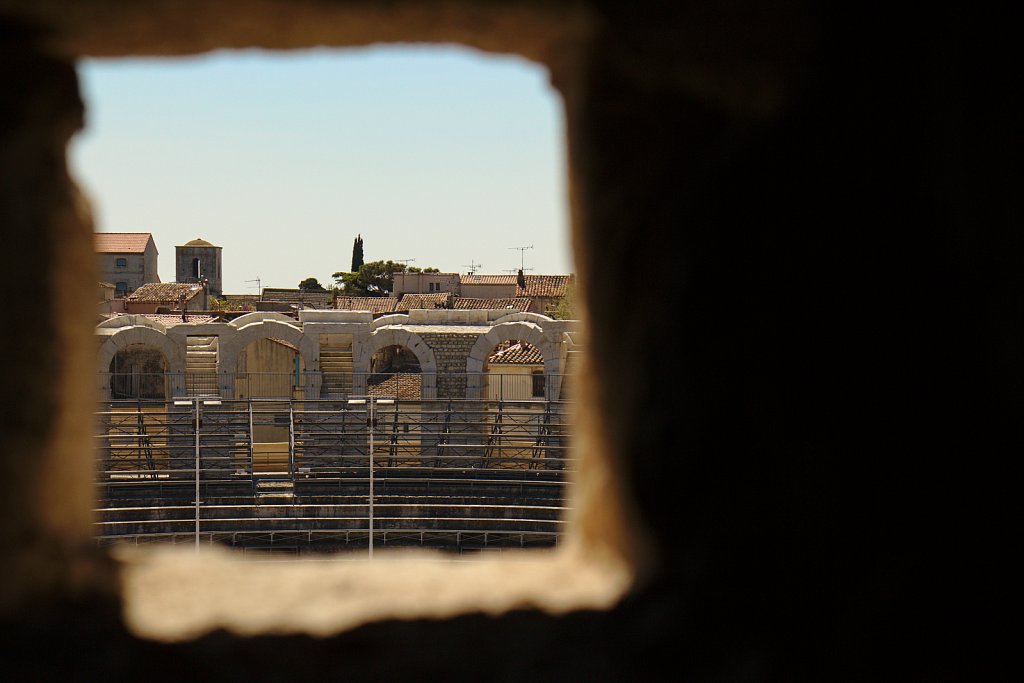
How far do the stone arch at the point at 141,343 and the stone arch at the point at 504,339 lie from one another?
4.78 m

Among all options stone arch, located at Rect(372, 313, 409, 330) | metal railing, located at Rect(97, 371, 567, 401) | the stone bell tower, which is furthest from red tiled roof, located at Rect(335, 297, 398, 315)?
the stone bell tower

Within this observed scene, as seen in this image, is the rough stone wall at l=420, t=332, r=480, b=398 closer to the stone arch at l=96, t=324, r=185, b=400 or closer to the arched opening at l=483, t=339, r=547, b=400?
the arched opening at l=483, t=339, r=547, b=400

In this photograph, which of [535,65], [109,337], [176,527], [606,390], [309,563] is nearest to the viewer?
[606,390]

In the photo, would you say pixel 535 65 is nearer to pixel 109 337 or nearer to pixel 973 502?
pixel 973 502

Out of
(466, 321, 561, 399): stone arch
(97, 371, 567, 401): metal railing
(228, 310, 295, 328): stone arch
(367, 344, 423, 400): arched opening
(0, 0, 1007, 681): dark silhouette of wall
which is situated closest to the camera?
(0, 0, 1007, 681): dark silhouette of wall

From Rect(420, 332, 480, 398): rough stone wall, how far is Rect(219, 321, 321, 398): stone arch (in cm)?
203

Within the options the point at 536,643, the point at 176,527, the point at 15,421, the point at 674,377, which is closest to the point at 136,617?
the point at 15,421

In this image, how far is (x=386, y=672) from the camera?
186 cm

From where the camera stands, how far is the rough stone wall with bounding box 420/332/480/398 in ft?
59.4

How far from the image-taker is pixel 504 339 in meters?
17.6

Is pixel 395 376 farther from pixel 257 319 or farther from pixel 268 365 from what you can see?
pixel 257 319

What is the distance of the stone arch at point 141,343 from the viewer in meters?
16.5

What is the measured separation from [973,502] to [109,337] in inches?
650

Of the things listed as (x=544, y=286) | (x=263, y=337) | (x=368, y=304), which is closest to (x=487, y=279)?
(x=544, y=286)
